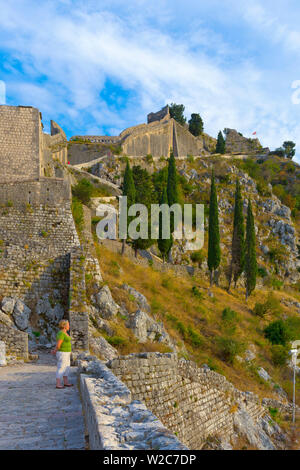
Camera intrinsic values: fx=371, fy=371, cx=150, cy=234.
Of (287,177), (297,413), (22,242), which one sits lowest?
(297,413)

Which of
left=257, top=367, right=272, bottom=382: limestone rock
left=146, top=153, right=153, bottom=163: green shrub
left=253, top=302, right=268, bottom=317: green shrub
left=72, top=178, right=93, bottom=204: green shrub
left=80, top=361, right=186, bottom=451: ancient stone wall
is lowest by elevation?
left=257, top=367, right=272, bottom=382: limestone rock

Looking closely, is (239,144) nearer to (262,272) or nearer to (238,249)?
(262,272)

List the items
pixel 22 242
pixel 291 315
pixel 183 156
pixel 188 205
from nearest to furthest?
pixel 22 242, pixel 291 315, pixel 188 205, pixel 183 156

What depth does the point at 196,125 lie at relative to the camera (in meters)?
79.0

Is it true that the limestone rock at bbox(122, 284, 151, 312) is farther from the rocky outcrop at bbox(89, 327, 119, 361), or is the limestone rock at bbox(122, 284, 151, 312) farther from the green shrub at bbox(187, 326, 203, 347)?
the rocky outcrop at bbox(89, 327, 119, 361)

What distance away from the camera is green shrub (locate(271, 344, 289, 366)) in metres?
22.2

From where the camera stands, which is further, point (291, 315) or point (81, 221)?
point (291, 315)

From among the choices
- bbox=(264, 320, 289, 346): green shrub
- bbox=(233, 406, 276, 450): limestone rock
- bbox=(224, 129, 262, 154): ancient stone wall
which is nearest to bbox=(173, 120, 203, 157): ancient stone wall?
bbox=(224, 129, 262, 154): ancient stone wall

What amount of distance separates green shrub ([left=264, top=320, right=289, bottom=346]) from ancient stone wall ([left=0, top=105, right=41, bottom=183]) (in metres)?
18.2

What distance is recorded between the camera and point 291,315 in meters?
32.4

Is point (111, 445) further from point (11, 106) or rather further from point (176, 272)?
point (176, 272)

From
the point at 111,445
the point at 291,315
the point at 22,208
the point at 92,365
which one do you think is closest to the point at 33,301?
the point at 22,208

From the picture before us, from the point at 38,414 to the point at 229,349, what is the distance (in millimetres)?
15184

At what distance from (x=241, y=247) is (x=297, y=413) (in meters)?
22.3
